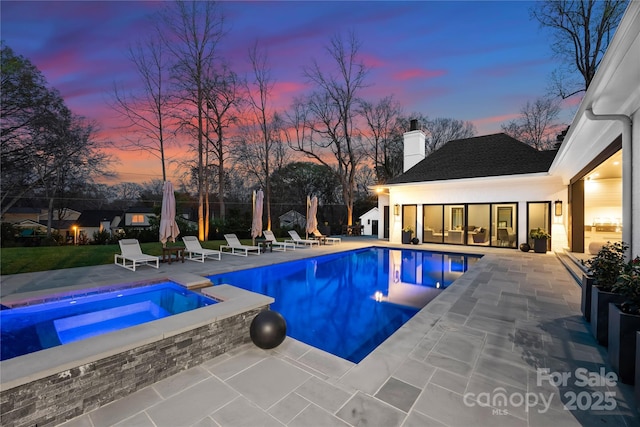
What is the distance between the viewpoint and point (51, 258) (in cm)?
903

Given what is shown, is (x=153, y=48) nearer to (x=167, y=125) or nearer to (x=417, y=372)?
(x=167, y=125)

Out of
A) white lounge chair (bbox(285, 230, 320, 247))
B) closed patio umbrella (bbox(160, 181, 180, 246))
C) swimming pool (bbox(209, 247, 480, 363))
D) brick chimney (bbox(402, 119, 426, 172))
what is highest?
brick chimney (bbox(402, 119, 426, 172))

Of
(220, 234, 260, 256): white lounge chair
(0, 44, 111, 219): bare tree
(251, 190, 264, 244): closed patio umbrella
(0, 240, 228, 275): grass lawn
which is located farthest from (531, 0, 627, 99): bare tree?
(0, 44, 111, 219): bare tree

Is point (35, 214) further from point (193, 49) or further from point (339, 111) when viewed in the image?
point (339, 111)

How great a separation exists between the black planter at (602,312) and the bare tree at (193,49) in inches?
587

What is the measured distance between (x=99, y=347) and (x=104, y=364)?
17cm

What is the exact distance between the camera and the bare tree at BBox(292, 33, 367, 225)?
22.1 metres

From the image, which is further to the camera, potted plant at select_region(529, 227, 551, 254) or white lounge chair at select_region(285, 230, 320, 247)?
white lounge chair at select_region(285, 230, 320, 247)

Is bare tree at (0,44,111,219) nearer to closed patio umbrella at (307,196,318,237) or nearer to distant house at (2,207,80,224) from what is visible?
distant house at (2,207,80,224)

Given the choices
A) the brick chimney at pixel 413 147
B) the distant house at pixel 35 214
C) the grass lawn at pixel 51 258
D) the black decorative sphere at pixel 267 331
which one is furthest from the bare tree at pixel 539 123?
the distant house at pixel 35 214

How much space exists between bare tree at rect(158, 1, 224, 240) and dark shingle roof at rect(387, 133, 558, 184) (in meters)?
11.6

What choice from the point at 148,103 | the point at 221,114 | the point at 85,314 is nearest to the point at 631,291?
the point at 85,314

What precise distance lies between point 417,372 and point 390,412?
0.74 metres

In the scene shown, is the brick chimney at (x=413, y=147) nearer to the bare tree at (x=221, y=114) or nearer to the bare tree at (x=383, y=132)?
the bare tree at (x=383, y=132)
